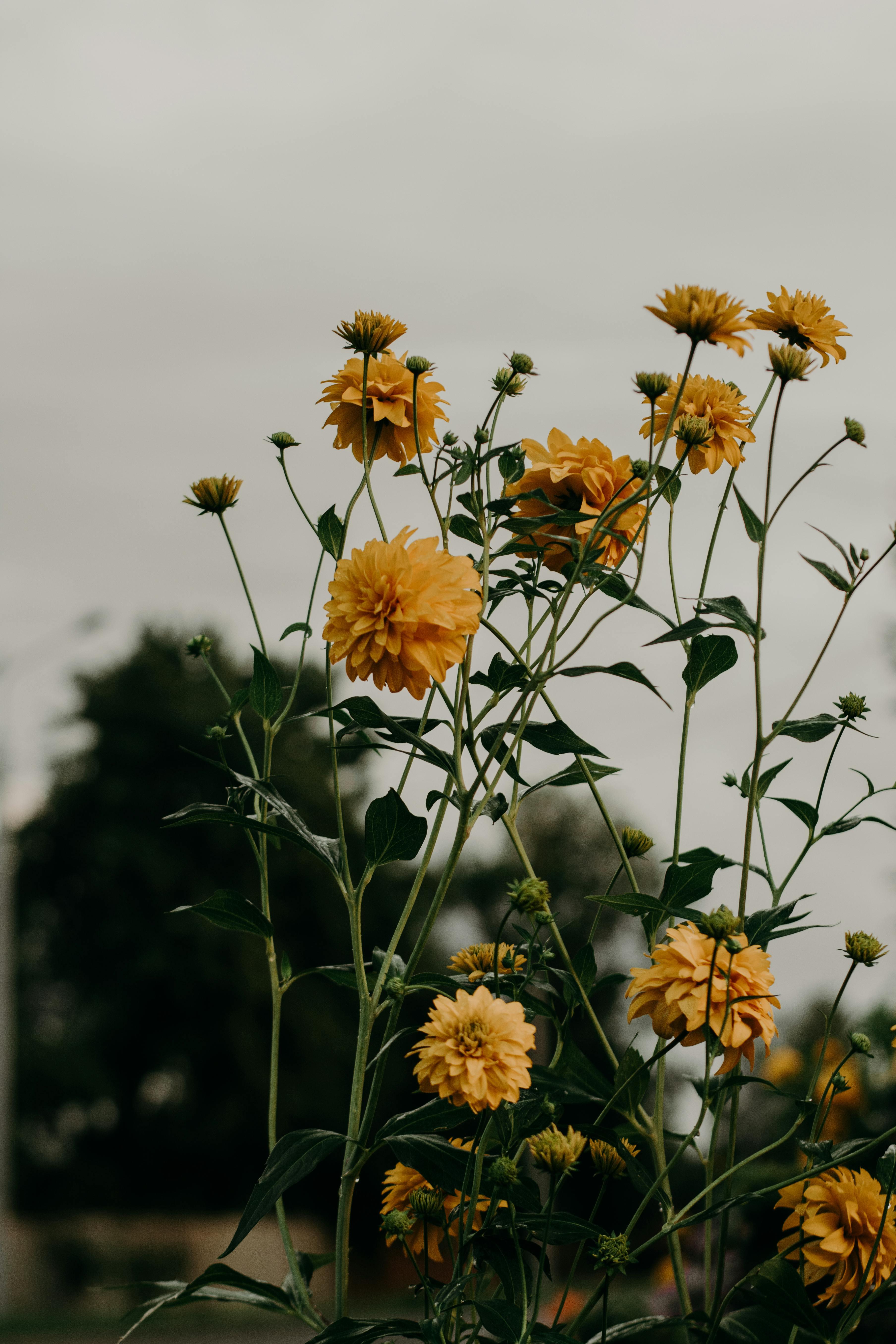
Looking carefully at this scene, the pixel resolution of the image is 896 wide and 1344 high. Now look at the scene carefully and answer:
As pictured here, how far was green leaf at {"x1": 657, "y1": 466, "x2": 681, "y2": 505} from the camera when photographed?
1.18 metres

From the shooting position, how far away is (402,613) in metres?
0.98

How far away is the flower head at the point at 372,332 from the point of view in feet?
3.80

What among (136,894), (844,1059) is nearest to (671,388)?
(844,1059)

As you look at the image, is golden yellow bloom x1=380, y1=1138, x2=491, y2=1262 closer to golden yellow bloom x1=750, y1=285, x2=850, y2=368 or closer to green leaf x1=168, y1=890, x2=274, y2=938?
green leaf x1=168, y1=890, x2=274, y2=938

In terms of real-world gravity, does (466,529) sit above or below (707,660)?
above

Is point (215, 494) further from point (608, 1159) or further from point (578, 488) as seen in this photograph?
point (608, 1159)

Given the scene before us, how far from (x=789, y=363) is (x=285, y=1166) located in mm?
844

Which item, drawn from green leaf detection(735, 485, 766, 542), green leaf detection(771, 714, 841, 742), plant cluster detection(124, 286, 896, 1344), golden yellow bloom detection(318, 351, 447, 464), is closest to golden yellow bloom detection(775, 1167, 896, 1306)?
plant cluster detection(124, 286, 896, 1344)

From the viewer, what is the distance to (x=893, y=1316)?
3.30 metres

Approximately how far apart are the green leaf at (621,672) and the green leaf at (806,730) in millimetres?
152

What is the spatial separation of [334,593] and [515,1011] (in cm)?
38

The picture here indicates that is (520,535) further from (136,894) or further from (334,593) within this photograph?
(136,894)

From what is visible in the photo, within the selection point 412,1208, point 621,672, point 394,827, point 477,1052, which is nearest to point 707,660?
point 621,672

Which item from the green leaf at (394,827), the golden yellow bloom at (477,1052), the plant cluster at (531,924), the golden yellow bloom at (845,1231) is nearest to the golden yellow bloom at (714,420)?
the plant cluster at (531,924)
